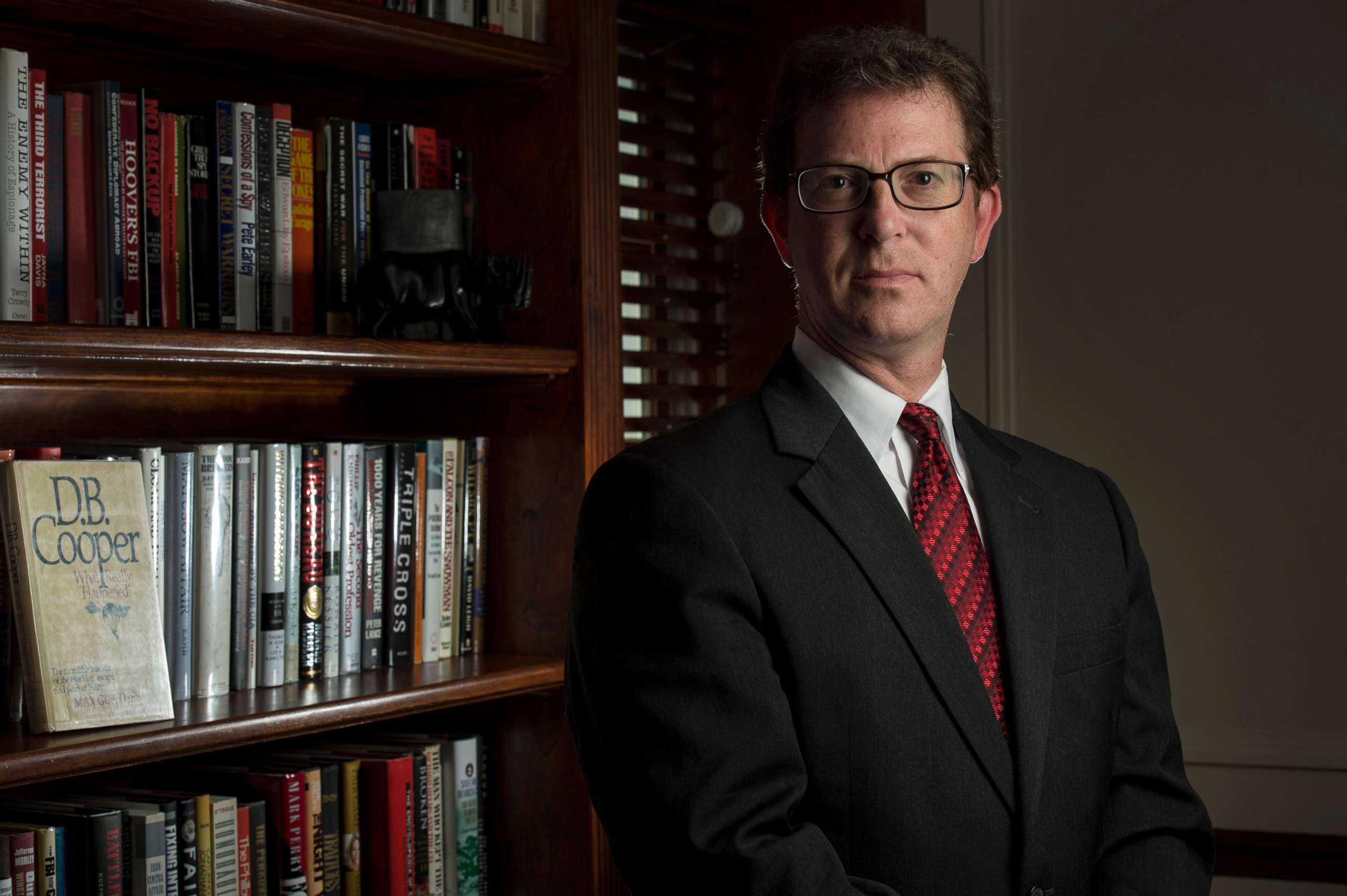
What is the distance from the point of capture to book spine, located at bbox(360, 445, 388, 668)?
1759 millimetres

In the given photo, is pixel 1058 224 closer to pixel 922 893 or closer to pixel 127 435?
pixel 922 893

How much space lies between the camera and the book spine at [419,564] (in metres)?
1.80

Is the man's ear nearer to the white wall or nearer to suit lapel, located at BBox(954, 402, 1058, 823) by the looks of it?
suit lapel, located at BBox(954, 402, 1058, 823)

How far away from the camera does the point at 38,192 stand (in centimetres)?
145

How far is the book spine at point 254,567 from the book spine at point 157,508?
0.37 feet

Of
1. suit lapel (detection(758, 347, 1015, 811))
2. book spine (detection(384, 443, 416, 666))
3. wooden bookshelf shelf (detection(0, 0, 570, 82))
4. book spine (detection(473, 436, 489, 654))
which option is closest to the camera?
suit lapel (detection(758, 347, 1015, 811))

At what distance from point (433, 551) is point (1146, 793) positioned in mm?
1042

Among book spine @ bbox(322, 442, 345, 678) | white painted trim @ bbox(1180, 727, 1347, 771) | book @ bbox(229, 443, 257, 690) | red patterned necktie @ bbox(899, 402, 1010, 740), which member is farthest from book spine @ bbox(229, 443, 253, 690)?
white painted trim @ bbox(1180, 727, 1347, 771)

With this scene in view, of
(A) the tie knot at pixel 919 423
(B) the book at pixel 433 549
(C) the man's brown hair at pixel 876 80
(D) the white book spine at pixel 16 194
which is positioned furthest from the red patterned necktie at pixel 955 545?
(D) the white book spine at pixel 16 194

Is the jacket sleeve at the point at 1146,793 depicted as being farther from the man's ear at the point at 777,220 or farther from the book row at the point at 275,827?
the book row at the point at 275,827

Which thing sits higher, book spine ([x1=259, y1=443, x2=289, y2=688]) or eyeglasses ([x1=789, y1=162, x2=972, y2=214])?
eyeglasses ([x1=789, y1=162, x2=972, y2=214])

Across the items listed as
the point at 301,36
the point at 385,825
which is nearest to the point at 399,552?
the point at 385,825

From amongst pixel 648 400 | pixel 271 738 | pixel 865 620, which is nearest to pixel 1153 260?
pixel 648 400

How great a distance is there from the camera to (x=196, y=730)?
4.77ft
